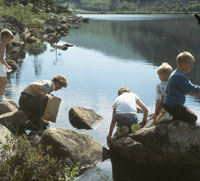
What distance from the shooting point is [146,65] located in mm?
22469

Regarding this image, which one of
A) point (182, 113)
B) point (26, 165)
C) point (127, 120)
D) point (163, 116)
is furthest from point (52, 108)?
point (26, 165)

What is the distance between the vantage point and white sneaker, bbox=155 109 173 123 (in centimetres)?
747

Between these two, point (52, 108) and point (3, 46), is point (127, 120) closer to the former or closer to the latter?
point (52, 108)

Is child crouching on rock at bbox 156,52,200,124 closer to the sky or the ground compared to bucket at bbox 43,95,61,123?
closer to the sky

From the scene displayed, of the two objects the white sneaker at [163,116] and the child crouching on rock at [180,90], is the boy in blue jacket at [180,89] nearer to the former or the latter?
the child crouching on rock at [180,90]

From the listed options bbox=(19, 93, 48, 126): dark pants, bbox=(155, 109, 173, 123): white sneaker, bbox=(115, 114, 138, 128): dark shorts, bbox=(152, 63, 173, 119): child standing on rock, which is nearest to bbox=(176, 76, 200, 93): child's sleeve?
bbox=(155, 109, 173, 123): white sneaker

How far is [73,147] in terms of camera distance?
288 inches

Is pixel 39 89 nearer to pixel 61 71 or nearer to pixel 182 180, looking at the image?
pixel 182 180

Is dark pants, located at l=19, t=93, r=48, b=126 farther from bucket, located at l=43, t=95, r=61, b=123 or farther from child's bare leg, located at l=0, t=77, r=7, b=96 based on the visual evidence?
child's bare leg, located at l=0, t=77, r=7, b=96

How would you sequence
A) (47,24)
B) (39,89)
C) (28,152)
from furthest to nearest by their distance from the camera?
(47,24) < (39,89) < (28,152)

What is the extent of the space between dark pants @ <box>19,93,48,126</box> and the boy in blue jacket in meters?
3.60

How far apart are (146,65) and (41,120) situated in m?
13.9

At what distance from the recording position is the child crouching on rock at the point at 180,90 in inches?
273

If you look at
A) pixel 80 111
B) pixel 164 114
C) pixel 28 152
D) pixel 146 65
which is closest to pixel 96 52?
pixel 146 65
